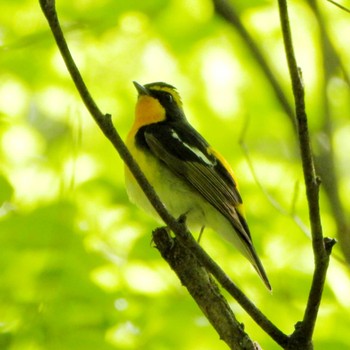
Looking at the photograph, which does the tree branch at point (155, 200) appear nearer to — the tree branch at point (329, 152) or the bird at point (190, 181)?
the tree branch at point (329, 152)

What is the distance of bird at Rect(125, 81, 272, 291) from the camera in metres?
4.70

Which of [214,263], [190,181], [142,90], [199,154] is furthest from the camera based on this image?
[142,90]

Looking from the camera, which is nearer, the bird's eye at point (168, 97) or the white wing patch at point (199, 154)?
the white wing patch at point (199, 154)

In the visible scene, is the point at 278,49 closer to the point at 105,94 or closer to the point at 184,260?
the point at 105,94

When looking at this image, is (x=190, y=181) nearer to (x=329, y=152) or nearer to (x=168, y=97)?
(x=329, y=152)

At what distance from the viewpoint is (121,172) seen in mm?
5445

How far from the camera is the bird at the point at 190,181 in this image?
470cm

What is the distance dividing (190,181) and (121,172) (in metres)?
0.74

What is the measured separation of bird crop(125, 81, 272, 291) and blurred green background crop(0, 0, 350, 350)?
0.20m

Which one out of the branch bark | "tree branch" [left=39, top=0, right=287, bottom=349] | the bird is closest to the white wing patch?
the bird

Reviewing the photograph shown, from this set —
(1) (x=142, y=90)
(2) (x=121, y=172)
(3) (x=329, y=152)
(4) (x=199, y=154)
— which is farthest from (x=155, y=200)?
(1) (x=142, y=90)

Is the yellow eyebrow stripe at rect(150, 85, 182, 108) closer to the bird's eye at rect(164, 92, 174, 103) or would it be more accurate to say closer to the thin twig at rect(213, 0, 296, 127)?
the bird's eye at rect(164, 92, 174, 103)

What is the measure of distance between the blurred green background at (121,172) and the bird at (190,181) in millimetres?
199

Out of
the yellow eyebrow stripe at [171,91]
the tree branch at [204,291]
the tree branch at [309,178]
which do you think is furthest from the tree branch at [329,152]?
the yellow eyebrow stripe at [171,91]
